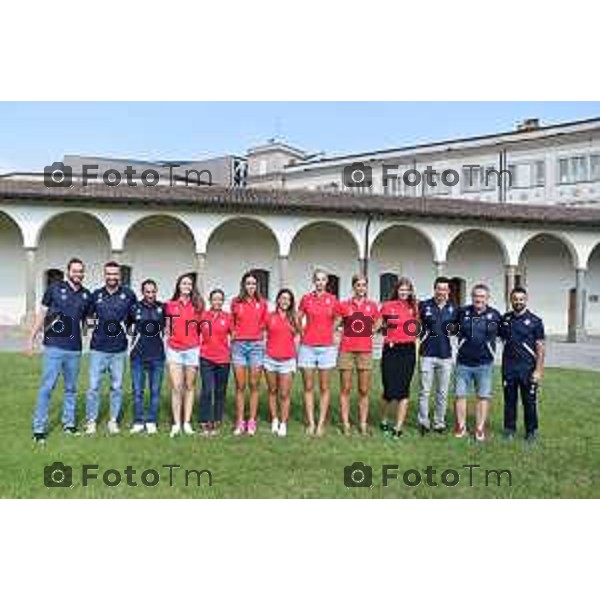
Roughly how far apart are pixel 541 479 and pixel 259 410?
11.9 ft

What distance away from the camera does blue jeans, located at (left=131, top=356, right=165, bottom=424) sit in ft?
23.9

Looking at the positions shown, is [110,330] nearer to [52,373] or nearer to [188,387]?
[52,373]

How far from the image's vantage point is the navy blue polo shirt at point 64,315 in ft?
22.9

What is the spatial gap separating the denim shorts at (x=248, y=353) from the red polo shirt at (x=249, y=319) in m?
0.05

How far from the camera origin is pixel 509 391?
7.57 m

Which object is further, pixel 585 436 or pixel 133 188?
pixel 133 188

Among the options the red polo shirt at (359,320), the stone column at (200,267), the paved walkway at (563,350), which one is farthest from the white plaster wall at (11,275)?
the red polo shirt at (359,320)

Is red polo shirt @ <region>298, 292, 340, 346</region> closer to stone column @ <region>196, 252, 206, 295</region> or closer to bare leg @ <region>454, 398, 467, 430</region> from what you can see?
bare leg @ <region>454, 398, 467, 430</region>

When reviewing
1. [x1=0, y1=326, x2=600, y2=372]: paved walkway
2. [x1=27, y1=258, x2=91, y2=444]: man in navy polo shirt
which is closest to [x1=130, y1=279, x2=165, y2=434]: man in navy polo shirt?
[x1=27, y1=258, x2=91, y2=444]: man in navy polo shirt

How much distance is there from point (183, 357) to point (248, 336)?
678mm

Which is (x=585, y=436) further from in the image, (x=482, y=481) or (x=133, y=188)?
(x=133, y=188)

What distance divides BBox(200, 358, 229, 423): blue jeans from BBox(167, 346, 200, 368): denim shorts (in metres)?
0.10

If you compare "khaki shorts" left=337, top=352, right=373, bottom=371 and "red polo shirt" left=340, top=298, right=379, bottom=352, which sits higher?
"red polo shirt" left=340, top=298, right=379, bottom=352

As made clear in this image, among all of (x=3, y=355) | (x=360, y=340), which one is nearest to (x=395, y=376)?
(x=360, y=340)
